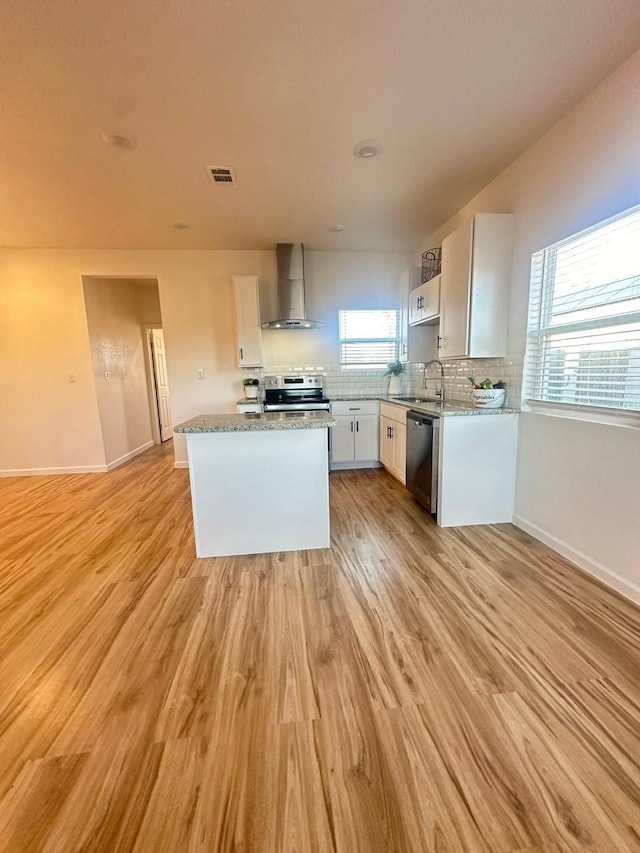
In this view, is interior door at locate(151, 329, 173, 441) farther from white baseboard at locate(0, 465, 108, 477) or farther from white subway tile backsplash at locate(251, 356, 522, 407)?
white subway tile backsplash at locate(251, 356, 522, 407)

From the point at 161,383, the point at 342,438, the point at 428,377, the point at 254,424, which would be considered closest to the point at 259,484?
the point at 254,424

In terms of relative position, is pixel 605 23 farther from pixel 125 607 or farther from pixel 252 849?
pixel 125 607

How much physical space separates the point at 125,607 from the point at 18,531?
1.74 metres

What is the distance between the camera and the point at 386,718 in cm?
122

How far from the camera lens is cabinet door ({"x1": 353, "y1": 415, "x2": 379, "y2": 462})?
4.23 meters

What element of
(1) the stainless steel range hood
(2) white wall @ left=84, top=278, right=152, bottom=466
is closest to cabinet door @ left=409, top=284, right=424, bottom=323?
(1) the stainless steel range hood

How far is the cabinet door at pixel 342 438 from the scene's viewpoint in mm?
4215

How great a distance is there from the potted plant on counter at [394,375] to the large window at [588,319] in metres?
2.12

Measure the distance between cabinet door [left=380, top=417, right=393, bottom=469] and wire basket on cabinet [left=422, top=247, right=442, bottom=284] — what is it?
1.65m

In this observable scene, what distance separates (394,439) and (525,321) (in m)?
1.70

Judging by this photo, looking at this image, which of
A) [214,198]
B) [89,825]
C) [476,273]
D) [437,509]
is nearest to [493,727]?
[89,825]

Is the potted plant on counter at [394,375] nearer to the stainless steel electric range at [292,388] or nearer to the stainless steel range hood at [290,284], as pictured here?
the stainless steel electric range at [292,388]

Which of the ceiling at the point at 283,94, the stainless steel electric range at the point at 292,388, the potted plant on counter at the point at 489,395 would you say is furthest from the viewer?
the stainless steel electric range at the point at 292,388

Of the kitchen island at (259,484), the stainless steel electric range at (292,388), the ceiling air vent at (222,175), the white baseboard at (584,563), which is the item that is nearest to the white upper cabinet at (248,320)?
the stainless steel electric range at (292,388)
